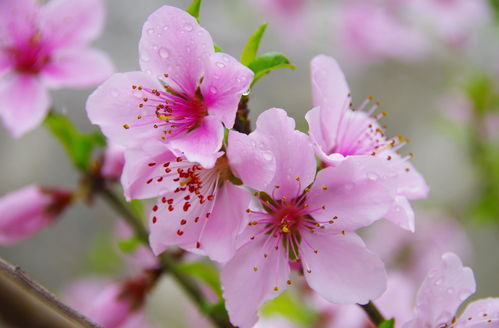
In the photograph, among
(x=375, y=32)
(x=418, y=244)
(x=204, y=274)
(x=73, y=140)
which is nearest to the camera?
(x=204, y=274)

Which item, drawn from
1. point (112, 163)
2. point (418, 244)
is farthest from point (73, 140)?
point (418, 244)

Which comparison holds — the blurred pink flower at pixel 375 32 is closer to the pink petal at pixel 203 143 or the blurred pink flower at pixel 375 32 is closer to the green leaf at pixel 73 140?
the green leaf at pixel 73 140

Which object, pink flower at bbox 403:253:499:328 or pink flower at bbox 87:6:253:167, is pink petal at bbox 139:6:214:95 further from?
pink flower at bbox 403:253:499:328

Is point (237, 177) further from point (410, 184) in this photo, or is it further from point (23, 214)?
point (23, 214)

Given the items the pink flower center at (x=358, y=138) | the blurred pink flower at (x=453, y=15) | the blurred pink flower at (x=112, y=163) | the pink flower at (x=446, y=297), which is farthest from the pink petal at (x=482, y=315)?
the blurred pink flower at (x=453, y=15)

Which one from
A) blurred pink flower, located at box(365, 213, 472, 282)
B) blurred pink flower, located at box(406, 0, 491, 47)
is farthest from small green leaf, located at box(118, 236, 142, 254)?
blurred pink flower, located at box(406, 0, 491, 47)

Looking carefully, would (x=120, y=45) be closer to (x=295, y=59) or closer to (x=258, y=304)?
(x=295, y=59)
